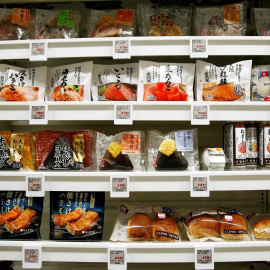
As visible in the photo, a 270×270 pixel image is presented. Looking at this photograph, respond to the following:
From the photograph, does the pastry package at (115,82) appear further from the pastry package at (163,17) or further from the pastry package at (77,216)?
the pastry package at (77,216)

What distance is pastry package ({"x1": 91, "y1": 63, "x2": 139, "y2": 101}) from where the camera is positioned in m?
1.61

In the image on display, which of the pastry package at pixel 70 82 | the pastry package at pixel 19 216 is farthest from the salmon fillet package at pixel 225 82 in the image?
the pastry package at pixel 19 216

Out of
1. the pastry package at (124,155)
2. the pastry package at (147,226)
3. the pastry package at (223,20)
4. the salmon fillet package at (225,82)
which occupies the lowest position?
the pastry package at (147,226)

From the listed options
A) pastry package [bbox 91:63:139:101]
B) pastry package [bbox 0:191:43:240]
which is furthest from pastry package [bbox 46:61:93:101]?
pastry package [bbox 0:191:43:240]

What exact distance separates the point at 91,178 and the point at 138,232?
1.15 feet

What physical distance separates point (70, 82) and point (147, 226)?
88cm

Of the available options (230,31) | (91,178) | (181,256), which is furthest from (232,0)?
(181,256)

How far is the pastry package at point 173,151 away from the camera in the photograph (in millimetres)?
1473

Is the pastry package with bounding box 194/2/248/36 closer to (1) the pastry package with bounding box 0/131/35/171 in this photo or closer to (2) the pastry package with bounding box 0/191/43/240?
(1) the pastry package with bounding box 0/131/35/171

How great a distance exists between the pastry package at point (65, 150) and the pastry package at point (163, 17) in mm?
718

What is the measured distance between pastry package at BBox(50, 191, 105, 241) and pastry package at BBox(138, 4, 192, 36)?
100 cm

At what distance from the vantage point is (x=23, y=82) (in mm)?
1640

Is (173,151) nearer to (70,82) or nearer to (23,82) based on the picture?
(70,82)

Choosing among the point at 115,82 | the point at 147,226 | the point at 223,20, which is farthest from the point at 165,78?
the point at 147,226
